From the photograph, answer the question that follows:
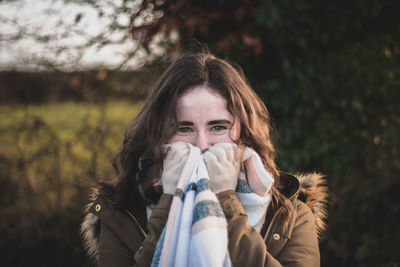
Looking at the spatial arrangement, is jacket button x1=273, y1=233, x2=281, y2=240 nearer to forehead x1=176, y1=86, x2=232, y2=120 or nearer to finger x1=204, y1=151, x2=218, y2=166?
finger x1=204, y1=151, x2=218, y2=166

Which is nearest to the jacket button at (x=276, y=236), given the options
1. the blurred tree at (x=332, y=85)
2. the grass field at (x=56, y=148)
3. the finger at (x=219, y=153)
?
the finger at (x=219, y=153)

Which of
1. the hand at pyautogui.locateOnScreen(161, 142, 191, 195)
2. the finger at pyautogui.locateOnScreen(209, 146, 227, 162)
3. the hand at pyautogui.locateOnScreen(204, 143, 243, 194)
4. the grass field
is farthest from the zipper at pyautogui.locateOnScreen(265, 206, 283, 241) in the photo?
the grass field

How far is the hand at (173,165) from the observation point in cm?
167

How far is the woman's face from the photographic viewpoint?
1.78 metres

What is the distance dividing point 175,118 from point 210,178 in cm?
39

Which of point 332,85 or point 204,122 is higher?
point 332,85

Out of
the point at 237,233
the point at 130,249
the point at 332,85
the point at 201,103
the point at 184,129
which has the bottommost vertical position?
the point at 130,249

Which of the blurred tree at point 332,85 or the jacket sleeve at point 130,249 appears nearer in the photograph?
the jacket sleeve at point 130,249

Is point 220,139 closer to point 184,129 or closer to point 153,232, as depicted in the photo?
point 184,129

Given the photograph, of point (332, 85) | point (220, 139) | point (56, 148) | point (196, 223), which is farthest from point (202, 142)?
point (56, 148)

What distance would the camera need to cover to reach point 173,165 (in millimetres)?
1686

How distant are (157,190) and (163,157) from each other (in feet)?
0.61

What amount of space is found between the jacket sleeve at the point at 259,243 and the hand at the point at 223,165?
0.04 metres

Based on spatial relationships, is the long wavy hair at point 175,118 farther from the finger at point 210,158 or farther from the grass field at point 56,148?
the grass field at point 56,148
